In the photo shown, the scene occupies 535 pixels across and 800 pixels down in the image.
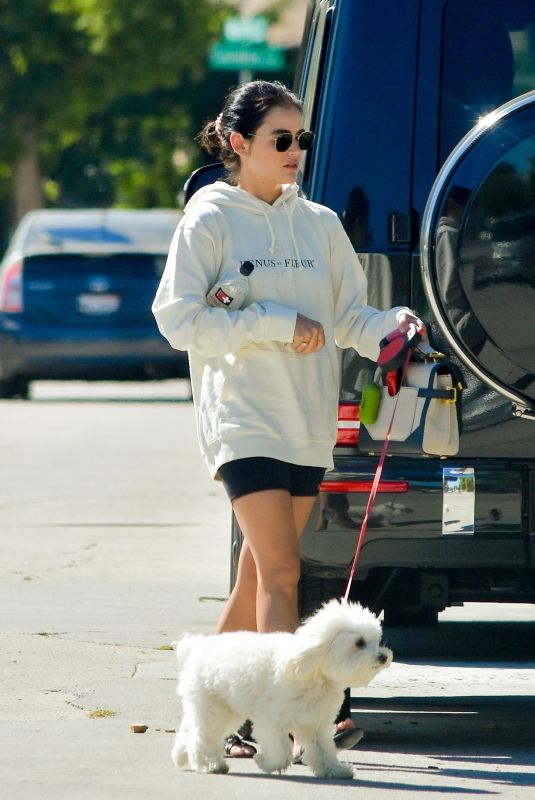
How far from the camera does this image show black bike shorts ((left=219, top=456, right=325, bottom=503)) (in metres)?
4.87

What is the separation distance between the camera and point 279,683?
4.59 m

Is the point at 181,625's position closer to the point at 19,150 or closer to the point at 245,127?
the point at 245,127

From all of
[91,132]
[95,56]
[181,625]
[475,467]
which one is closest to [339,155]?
[475,467]

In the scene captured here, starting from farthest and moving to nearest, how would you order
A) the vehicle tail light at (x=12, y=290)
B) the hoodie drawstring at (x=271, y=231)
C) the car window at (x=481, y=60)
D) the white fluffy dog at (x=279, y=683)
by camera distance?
the vehicle tail light at (x=12, y=290) → the car window at (x=481, y=60) → the hoodie drawstring at (x=271, y=231) → the white fluffy dog at (x=279, y=683)

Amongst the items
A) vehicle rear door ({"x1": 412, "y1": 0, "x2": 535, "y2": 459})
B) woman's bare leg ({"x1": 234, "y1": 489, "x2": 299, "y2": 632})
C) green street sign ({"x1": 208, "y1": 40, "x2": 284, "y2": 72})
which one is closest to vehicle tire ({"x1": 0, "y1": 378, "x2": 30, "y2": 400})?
green street sign ({"x1": 208, "y1": 40, "x2": 284, "y2": 72})

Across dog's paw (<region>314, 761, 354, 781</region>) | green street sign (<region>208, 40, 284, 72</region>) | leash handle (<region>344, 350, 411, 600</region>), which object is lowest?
dog's paw (<region>314, 761, 354, 781</region>)

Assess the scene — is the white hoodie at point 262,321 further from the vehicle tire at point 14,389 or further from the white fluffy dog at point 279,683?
the vehicle tire at point 14,389

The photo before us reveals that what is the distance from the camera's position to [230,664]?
15.3ft

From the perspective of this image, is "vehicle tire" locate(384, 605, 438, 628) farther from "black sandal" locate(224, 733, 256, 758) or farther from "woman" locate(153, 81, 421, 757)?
"woman" locate(153, 81, 421, 757)

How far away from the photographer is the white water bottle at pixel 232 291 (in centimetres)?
485

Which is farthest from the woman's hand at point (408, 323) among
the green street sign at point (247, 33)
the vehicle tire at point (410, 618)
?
the green street sign at point (247, 33)

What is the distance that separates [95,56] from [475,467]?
28354 millimetres

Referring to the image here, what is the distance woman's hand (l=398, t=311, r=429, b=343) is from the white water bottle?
425 mm

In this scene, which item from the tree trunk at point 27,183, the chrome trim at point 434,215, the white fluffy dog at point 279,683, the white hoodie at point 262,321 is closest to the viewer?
the white fluffy dog at point 279,683
